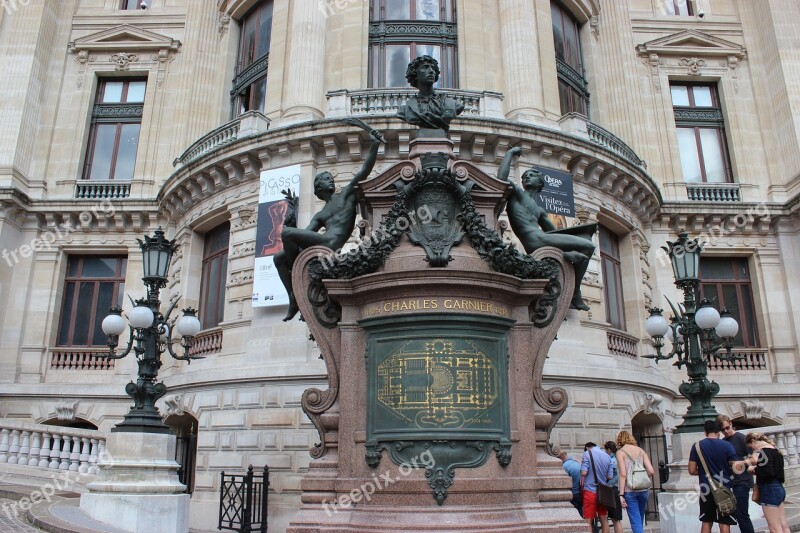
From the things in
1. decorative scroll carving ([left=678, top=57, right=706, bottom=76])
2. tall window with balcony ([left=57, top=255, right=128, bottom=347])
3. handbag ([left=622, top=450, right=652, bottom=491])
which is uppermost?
decorative scroll carving ([left=678, top=57, right=706, bottom=76])

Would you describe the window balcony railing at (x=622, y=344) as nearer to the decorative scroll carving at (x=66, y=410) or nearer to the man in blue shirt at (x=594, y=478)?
the man in blue shirt at (x=594, y=478)

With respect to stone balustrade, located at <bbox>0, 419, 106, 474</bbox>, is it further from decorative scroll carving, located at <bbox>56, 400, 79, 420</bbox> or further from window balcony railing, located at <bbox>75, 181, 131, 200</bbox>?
window balcony railing, located at <bbox>75, 181, 131, 200</bbox>

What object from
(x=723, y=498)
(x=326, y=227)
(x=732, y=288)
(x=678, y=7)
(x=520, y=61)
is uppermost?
(x=678, y=7)

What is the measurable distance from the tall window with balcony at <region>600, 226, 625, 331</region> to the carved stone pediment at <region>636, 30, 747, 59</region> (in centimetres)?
1001

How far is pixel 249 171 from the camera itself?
64.2 feet

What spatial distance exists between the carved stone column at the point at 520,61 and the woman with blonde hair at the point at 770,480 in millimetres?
13060

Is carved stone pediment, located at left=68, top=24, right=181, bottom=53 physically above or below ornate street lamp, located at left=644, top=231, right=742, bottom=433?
above

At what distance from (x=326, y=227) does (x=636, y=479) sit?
5.92 meters

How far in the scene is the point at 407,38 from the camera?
21.9 m

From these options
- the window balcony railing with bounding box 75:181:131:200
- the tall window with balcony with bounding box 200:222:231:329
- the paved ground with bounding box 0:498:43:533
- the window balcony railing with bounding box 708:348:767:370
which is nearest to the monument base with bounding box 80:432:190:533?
the paved ground with bounding box 0:498:43:533

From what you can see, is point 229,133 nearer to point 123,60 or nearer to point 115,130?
point 115,130

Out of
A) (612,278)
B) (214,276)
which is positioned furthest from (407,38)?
(612,278)

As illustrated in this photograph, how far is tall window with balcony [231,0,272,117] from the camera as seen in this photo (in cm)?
2345

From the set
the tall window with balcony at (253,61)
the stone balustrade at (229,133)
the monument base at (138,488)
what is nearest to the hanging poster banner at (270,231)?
A: the stone balustrade at (229,133)
